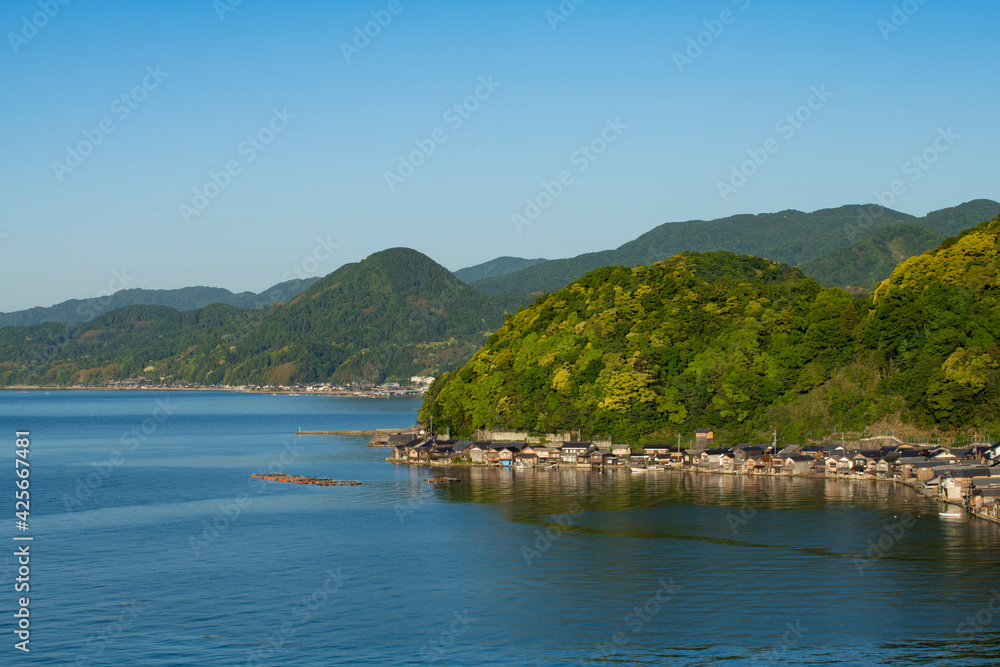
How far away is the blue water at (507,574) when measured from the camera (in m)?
31.4

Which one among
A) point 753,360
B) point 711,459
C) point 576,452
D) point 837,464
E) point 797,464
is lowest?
point 797,464

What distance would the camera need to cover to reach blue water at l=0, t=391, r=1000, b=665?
3141 cm

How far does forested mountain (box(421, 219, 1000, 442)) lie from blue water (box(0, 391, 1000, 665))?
46.0 ft

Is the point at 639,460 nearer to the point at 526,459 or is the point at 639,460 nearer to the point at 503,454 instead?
the point at 526,459

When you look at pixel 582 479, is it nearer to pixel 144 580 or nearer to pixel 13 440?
pixel 144 580

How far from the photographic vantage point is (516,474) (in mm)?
76625

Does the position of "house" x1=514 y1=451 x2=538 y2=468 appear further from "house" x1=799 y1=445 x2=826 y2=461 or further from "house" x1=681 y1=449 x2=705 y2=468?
"house" x1=799 y1=445 x2=826 y2=461

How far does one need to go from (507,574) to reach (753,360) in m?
52.9

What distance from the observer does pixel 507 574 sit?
4078 centimetres

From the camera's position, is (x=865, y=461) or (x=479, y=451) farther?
(x=479, y=451)

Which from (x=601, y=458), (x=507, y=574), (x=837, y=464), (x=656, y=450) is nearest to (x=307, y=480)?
(x=601, y=458)

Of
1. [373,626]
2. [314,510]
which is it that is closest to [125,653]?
[373,626]

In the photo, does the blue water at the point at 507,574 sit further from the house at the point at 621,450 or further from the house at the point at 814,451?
the house at the point at 621,450

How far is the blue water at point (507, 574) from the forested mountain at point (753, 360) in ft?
46.0
